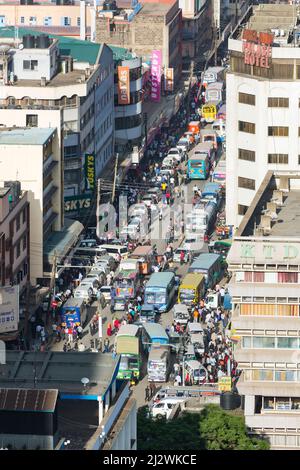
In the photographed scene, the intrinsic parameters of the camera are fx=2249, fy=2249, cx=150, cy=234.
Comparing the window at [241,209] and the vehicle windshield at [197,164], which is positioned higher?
the window at [241,209]

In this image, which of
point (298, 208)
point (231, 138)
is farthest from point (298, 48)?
point (298, 208)

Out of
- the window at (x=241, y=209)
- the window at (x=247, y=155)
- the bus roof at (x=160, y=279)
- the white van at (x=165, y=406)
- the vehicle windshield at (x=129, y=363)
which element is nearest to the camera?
the white van at (x=165, y=406)

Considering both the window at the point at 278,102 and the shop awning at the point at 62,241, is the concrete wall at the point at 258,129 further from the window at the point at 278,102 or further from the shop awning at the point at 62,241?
the shop awning at the point at 62,241

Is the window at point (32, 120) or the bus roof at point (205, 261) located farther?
the window at point (32, 120)

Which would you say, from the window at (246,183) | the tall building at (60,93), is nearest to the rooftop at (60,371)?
the window at (246,183)

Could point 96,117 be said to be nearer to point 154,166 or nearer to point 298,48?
point 154,166

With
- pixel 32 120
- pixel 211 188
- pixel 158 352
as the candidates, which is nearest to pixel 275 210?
pixel 158 352
